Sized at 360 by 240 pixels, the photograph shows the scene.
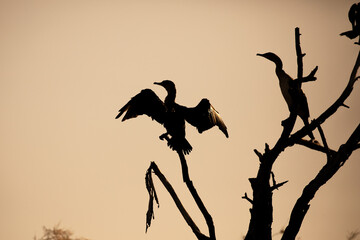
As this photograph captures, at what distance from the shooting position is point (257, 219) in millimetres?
4184

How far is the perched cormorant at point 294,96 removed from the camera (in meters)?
4.31

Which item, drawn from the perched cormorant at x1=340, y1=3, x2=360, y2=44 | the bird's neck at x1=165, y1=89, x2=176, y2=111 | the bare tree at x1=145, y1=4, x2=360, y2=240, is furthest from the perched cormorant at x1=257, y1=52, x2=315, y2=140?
the bird's neck at x1=165, y1=89, x2=176, y2=111

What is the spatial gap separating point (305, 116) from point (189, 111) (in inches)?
49.0

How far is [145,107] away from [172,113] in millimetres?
321

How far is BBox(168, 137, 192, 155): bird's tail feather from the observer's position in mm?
4555

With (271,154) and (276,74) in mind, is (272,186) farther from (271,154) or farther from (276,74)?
(276,74)

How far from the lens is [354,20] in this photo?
4.50 metres

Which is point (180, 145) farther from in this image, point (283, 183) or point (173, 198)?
point (283, 183)

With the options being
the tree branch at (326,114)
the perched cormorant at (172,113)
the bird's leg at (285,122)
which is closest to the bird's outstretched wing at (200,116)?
the perched cormorant at (172,113)

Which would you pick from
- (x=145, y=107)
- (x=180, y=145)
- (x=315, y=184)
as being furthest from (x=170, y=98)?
(x=315, y=184)

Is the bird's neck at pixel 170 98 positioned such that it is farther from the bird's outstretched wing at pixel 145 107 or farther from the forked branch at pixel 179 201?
the forked branch at pixel 179 201

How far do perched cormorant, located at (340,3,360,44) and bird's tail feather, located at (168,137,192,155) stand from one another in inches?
75.7

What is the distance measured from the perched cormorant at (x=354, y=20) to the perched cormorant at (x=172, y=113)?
1621 mm

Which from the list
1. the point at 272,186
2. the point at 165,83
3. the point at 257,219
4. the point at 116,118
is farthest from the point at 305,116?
the point at 116,118
